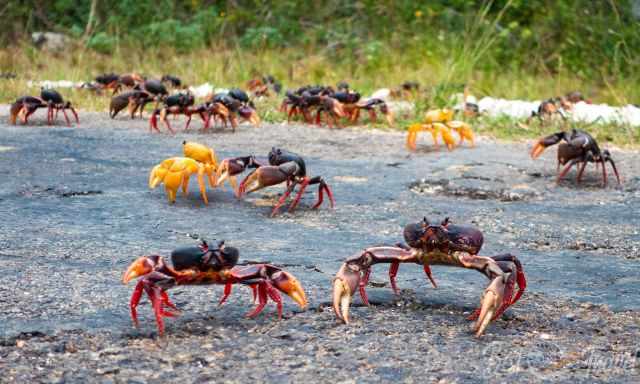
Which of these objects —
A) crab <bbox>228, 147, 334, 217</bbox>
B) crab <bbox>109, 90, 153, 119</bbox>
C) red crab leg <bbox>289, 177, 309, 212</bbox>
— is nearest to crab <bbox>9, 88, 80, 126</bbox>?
crab <bbox>109, 90, 153, 119</bbox>

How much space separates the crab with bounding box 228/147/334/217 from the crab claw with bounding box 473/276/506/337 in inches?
77.1

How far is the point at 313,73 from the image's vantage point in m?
12.0

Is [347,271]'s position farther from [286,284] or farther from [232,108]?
[232,108]

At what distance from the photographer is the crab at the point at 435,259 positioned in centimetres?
265

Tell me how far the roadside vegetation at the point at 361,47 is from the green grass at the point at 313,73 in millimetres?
28

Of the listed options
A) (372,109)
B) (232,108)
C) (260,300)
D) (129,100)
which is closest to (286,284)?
(260,300)

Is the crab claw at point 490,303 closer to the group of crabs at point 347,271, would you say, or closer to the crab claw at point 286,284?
the group of crabs at point 347,271

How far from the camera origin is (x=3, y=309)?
2723 millimetres

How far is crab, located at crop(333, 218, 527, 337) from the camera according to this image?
2.65 meters

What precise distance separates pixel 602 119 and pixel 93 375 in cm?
668

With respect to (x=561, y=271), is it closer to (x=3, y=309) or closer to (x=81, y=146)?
(x=3, y=309)

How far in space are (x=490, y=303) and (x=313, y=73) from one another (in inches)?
A: 382

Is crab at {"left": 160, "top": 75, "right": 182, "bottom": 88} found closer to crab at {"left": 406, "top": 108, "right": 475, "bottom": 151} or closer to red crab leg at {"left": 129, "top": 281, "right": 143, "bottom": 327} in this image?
crab at {"left": 406, "top": 108, "right": 475, "bottom": 151}

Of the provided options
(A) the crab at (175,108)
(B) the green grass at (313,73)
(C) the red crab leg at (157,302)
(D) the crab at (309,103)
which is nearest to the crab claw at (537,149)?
(B) the green grass at (313,73)
